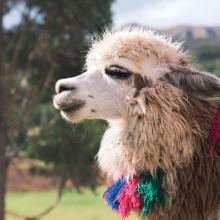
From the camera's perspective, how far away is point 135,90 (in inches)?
112

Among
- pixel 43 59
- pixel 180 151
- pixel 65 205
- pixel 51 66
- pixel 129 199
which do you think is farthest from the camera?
pixel 65 205

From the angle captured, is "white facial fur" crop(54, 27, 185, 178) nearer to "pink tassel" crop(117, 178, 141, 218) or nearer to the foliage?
"pink tassel" crop(117, 178, 141, 218)

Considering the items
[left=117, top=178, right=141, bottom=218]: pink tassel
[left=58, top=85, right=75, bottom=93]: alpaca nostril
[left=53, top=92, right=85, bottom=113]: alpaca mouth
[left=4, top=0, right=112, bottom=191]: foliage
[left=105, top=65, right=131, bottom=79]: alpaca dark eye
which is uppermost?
[left=4, top=0, right=112, bottom=191]: foliage

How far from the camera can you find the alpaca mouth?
288cm

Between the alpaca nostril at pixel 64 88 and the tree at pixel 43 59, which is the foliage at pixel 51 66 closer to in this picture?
the tree at pixel 43 59

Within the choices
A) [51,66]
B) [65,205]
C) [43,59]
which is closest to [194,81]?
[51,66]

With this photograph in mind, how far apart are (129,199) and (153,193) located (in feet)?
0.50

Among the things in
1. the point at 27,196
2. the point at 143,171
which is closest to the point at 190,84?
the point at 143,171

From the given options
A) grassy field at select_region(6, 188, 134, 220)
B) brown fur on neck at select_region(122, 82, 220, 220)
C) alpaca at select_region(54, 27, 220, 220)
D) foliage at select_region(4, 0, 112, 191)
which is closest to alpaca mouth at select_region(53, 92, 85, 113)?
alpaca at select_region(54, 27, 220, 220)

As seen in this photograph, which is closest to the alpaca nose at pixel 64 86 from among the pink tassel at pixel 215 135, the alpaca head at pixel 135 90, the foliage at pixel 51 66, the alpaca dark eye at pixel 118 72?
the alpaca head at pixel 135 90

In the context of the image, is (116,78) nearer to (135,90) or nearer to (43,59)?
(135,90)

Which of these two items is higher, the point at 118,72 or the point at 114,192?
the point at 118,72

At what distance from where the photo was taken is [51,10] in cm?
1141

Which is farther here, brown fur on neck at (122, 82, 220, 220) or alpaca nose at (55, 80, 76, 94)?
alpaca nose at (55, 80, 76, 94)
